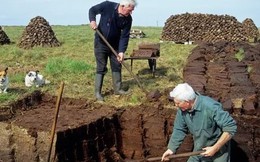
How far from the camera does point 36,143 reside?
644 cm

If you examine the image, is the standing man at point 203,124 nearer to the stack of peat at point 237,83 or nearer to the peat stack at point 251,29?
the stack of peat at point 237,83

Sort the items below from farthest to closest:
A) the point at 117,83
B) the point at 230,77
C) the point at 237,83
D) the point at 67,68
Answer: the point at 67,68 < the point at 117,83 < the point at 230,77 < the point at 237,83

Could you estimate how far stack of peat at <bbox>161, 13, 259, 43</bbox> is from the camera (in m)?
20.9

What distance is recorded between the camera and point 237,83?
7680 millimetres

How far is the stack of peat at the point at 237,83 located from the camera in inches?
257

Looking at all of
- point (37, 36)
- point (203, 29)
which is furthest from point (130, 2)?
point (203, 29)

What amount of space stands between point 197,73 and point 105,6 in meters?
2.17

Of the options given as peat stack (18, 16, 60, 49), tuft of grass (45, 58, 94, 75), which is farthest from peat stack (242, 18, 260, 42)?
tuft of grass (45, 58, 94, 75)

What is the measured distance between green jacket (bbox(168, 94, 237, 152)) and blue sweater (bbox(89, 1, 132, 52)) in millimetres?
3372

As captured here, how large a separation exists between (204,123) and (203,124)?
2 cm

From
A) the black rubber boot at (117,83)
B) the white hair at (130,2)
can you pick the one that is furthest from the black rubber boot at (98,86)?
the white hair at (130,2)

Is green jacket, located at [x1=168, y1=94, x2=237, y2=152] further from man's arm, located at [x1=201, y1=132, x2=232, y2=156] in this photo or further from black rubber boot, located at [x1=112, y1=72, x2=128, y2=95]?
black rubber boot, located at [x1=112, y1=72, x2=128, y2=95]

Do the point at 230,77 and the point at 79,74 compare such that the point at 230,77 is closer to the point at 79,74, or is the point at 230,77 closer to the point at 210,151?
the point at 210,151

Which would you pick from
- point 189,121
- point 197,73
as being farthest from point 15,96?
point 189,121
